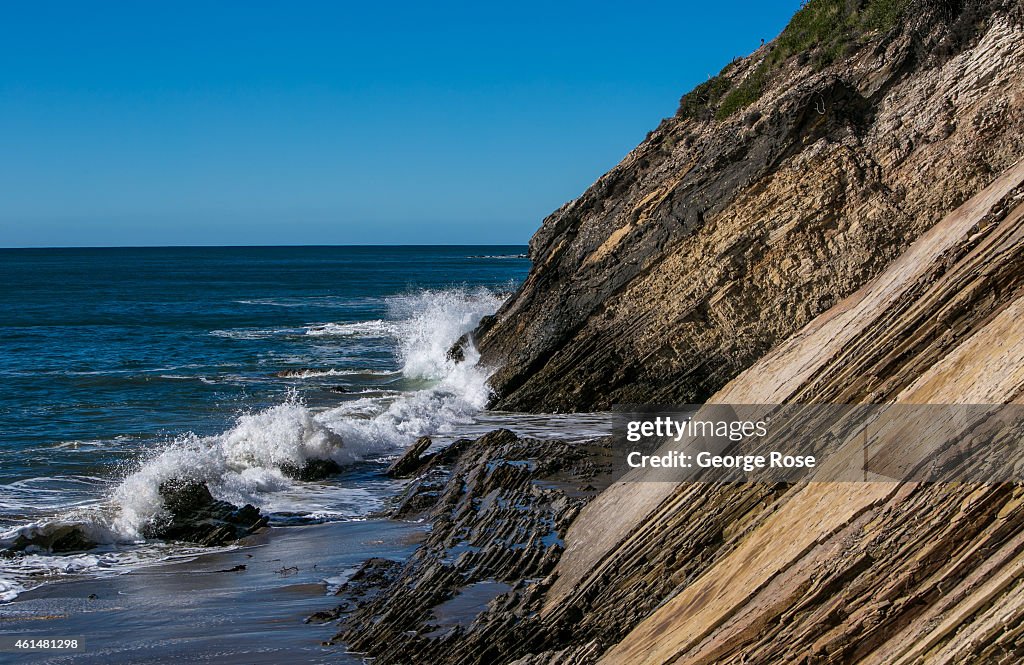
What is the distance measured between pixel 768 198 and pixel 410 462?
21.7ft

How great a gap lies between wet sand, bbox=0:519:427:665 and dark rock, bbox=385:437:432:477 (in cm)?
248

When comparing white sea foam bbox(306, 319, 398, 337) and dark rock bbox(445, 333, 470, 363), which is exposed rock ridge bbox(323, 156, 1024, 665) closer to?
dark rock bbox(445, 333, 470, 363)

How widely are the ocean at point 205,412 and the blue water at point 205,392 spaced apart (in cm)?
5

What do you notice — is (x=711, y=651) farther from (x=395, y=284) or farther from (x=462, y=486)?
(x=395, y=284)

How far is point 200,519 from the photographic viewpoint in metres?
11.4

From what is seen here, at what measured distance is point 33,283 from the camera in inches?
2813

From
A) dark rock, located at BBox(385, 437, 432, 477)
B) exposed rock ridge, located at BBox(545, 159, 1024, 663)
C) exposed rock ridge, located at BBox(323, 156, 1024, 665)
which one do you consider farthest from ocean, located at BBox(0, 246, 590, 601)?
exposed rock ridge, located at BBox(545, 159, 1024, 663)

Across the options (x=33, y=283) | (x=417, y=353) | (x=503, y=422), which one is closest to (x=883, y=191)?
(x=503, y=422)

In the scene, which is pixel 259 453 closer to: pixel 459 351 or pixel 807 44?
pixel 459 351

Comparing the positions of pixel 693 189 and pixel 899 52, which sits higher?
pixel 899 52

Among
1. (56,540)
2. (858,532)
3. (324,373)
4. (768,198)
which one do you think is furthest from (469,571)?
(324,373)

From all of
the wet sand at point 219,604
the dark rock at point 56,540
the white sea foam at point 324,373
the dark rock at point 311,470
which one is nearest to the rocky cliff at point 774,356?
the wet sand at point 219,604

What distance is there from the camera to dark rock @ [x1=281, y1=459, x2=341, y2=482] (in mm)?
14117

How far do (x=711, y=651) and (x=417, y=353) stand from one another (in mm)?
21360
